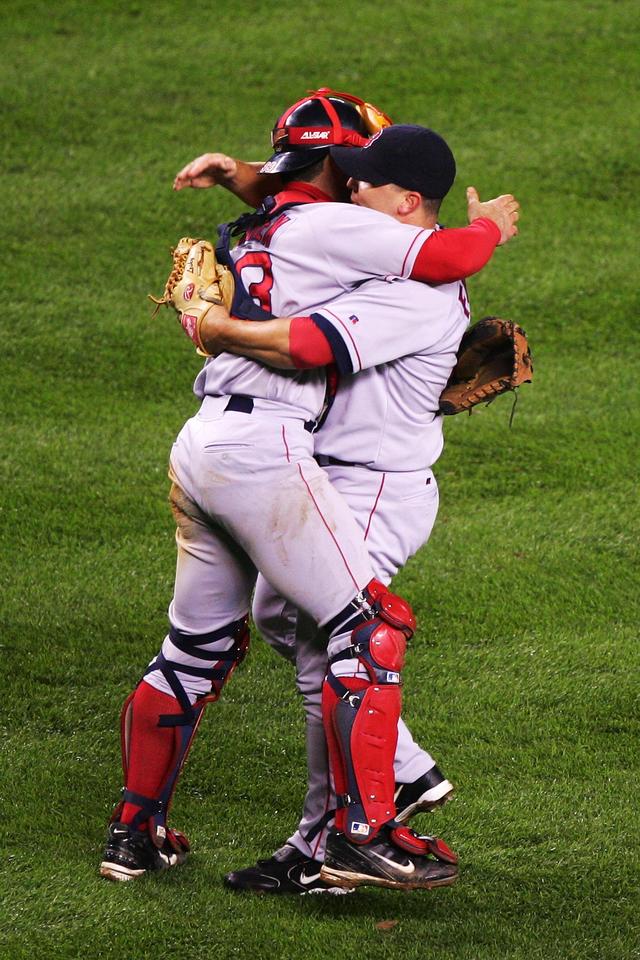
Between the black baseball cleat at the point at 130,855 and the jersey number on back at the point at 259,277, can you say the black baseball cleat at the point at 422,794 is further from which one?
the jersey number on back at the point at 259,277

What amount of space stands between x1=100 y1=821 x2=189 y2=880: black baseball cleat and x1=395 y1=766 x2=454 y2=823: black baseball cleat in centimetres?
67

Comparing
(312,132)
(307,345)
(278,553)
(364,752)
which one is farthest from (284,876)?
(312,132)

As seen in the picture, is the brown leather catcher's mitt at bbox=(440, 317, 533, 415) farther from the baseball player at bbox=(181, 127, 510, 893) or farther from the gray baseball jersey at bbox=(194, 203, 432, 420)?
the gray baseball jersey at bbox=(194, 203, 432, 420)

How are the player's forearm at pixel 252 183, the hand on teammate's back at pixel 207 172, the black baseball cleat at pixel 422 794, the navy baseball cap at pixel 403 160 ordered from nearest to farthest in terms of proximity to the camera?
the navy baseball cap at pixel 403 160
the black baseball cleat at pixel 422 794
the hand on teammate's back at pixel 207 172
the player's forearm at pixel 252 183

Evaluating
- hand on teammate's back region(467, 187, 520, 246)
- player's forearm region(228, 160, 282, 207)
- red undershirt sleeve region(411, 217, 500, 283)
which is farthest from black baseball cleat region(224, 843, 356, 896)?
player's forearm region(228, 160, 282, 207)

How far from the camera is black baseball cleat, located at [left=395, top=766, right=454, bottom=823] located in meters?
3.54

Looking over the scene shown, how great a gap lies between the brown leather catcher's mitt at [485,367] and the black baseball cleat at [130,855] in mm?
1424

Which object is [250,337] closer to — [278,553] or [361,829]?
[278,553]

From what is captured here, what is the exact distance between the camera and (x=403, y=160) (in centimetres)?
342

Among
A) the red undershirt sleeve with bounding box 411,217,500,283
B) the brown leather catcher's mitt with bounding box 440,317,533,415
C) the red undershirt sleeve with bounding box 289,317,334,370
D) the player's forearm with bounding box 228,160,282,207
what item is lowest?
the brown leather catcher's mitt with bounding box 440,317,533,415

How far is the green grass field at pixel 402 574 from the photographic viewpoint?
A: 3.61 meters

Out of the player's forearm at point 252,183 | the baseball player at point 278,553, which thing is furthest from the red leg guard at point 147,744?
the player's forearm at point 252,183

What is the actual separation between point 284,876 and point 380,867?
1.46 feet

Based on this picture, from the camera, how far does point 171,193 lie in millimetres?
9172
